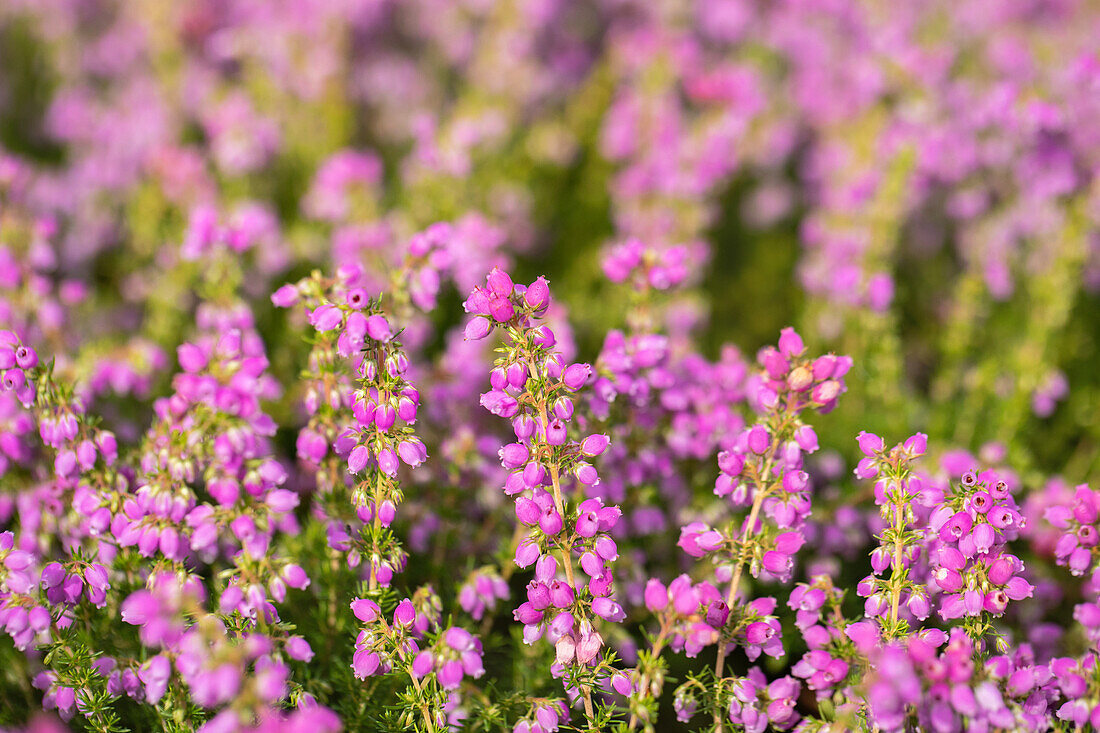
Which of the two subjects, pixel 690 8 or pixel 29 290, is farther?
pixel 690 8

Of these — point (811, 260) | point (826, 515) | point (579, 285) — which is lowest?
point (826, 515)

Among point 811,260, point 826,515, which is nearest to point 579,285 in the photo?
point 811,260

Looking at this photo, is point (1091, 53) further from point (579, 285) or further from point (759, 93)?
point (579, 285)

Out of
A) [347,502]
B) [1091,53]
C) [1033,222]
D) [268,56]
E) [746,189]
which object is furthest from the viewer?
[746,189]

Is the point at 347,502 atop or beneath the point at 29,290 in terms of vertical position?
beneath

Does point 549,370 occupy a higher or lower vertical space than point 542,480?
higher

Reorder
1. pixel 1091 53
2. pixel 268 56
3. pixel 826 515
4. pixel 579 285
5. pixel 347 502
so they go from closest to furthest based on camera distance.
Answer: pixel 347 502 → pixel 826 515 → pixel 1091 53 → pixel 579 285 → pixel 268 56
